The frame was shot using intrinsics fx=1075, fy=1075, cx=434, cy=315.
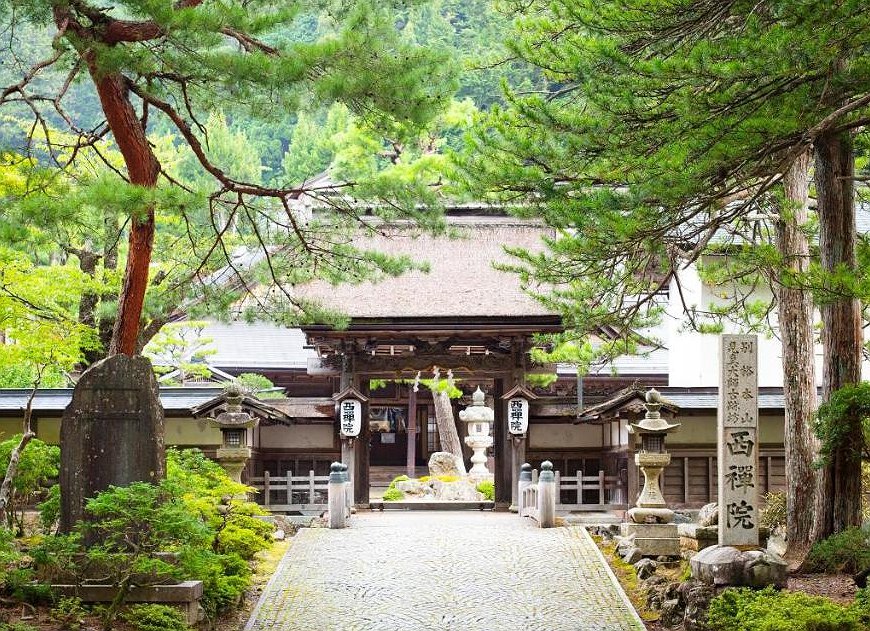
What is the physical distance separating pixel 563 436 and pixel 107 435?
13.2m

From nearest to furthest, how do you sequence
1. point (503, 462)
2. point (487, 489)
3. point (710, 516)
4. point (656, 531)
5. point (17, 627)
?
point (17, 627) → point (710, 516) → point (656, 531) → point (503, 462) → point (487, 489)

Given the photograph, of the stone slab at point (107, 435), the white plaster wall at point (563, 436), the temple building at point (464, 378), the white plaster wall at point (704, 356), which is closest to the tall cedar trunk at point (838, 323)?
the temple building at point (464, 378)

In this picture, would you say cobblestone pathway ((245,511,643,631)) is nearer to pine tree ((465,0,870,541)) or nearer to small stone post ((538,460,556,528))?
small stone post ((538,460,556,528))

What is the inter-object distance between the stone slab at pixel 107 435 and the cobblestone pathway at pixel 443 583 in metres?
2.05

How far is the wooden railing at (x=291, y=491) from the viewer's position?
805 inches

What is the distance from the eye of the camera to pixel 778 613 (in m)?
9.17

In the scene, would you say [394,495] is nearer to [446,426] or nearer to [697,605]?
[446,426]

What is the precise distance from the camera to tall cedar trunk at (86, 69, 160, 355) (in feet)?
36.7

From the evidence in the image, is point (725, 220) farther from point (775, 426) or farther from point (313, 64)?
point (775, 426)

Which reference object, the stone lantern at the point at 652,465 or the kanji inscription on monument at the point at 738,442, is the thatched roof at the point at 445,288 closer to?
the stone lantern at the point at 652,465

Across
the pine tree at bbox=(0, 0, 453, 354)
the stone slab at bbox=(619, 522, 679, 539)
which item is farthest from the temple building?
the pine tree at bbox=(0, 0, 453, 354)

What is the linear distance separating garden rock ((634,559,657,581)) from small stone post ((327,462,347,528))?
5.63 metres

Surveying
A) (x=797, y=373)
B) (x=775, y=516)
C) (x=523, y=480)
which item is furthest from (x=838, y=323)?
(x=523, y=480)

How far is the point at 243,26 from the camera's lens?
976 centimetres
